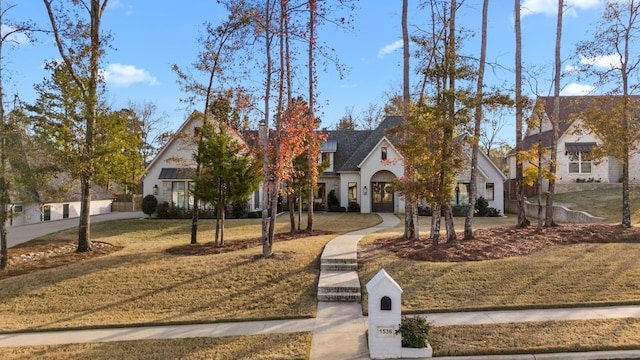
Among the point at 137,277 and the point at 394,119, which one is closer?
the point at 137,277

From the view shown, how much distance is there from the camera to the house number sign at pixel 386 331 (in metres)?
6.02

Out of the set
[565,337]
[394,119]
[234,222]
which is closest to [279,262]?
[565,337]

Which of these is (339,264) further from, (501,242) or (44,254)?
(44,254)

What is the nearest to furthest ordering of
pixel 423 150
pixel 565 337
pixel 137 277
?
pixel 565 337 < pixel 137 277 < pixel 423 150

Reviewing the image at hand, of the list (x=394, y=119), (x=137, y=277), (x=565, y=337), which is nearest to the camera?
(x=565, y=337)

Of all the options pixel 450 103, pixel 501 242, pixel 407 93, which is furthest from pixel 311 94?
pixel 501 242

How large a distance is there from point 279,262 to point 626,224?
41.6 ft

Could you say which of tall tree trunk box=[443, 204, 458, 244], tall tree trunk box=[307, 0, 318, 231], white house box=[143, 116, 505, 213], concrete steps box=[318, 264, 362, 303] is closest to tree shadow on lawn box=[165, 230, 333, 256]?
tall tree trunk box=[307, 0, 318, 231]

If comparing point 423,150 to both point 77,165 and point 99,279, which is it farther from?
point 77,165

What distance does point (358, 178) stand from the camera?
90.6 feet

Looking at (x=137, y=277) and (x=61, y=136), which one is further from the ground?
(x=61, y=136)

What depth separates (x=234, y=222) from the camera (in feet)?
73.2

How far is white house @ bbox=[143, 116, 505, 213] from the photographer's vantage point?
25.1 m

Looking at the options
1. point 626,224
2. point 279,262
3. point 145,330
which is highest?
point 626,224
